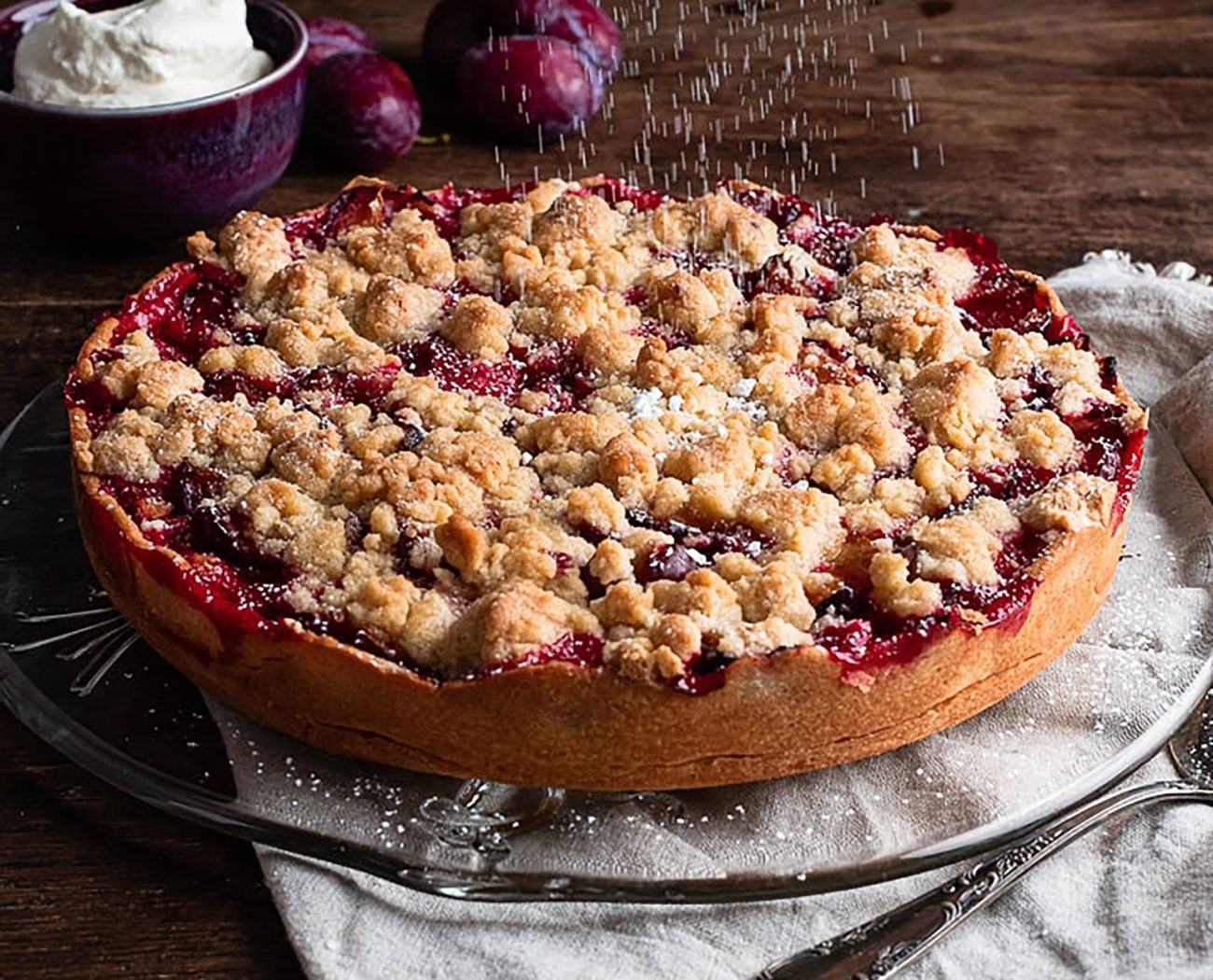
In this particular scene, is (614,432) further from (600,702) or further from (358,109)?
(358,109)

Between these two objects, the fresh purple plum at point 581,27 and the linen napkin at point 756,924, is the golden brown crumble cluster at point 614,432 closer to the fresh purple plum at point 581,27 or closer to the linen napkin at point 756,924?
the linen napkin at point 756,924

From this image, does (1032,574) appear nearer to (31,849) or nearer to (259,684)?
(259,684)

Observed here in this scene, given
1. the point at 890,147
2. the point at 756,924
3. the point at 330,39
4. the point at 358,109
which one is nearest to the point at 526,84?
the point at 358,109

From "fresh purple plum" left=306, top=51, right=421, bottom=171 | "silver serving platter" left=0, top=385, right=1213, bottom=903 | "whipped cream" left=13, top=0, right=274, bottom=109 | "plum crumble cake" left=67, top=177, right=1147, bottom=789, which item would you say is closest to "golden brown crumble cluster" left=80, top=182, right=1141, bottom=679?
"plum crumble cake" left=67, top=177, right=1147, bottom=789

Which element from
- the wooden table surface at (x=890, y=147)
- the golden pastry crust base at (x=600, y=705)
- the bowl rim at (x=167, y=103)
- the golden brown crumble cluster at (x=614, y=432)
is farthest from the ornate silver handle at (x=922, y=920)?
the bowl rim at (x=167, y=103)

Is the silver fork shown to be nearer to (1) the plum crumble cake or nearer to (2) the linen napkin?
(2) the linen napkin

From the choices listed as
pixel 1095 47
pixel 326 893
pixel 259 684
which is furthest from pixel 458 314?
pixel 1095 47
